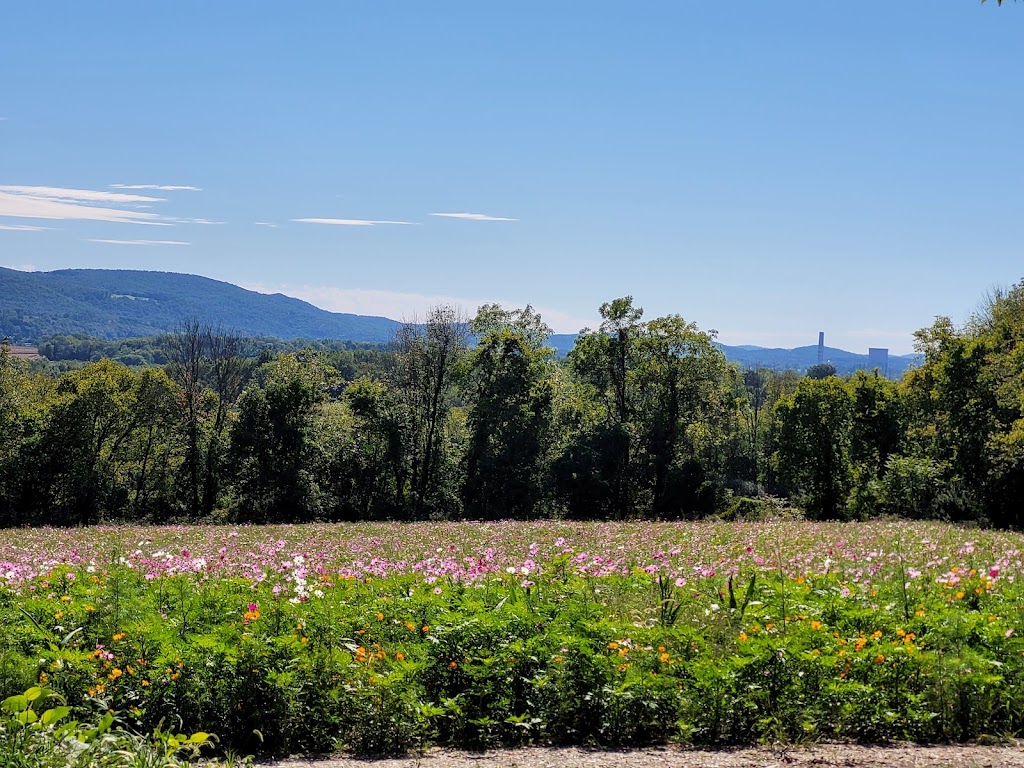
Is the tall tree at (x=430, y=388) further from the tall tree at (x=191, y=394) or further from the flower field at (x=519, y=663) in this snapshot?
the flower field at (x=519, y=663)

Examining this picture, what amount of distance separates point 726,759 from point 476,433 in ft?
132

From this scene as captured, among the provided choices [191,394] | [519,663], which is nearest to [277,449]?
[191,394]

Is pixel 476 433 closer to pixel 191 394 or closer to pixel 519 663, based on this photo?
pixel 191 394

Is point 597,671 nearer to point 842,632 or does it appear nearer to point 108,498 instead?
point 842,632

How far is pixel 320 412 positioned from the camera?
48.4 m

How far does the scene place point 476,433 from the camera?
45.8 m

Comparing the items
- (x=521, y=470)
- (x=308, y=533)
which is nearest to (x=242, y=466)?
(x=521, y=470)

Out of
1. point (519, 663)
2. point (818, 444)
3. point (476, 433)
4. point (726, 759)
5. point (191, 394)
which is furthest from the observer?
point (191, 394)

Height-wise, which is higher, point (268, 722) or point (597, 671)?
point (597, 671)

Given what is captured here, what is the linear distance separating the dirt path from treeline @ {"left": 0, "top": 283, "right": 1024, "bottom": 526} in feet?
114

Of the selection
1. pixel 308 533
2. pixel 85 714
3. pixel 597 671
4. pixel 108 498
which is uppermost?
pixel 597 671

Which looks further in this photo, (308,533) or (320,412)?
(320,412)

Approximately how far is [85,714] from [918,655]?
237 inches

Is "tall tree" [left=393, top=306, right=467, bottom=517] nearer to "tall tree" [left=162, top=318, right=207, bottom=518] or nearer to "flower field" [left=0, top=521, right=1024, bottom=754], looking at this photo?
"tall tree" [left=162, top=318, right=207, bottom=518]
